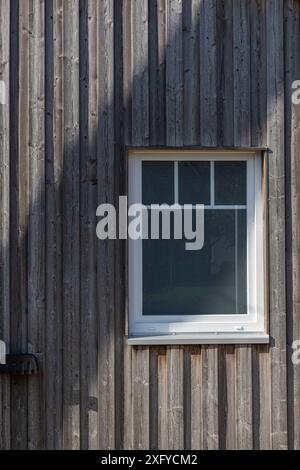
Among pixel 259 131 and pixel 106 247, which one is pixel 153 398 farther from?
pixel 259 131

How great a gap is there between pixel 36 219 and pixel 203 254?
102cm

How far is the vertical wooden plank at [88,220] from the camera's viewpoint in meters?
3.94

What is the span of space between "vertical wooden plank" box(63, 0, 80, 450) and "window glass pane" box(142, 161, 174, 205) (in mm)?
417

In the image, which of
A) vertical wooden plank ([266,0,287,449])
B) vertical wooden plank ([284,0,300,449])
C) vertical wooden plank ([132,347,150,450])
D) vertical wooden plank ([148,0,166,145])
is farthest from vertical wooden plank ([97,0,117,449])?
vertical wooden plank ([284,0,300,449])

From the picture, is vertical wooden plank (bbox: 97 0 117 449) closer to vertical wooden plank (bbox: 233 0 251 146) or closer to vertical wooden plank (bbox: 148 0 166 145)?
vertical wooden plank (bbox: 148 0 166 145)

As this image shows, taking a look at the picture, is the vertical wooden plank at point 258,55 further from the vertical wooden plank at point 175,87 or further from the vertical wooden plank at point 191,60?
the vertical wooden plank at point 175,87

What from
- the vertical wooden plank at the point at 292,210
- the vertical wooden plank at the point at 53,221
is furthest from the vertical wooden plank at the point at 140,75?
the vertical wooden plank at the point at 292,210

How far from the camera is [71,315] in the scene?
394 centimetres

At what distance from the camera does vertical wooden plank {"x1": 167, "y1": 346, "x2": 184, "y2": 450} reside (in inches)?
155

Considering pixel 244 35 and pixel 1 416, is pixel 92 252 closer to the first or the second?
pixel 1 416

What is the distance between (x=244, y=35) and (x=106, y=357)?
2110mm

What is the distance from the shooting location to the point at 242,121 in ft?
13.2

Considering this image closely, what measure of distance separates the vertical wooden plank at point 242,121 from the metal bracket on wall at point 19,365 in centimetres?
121

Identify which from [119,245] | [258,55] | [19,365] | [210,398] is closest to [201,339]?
[210,398]
